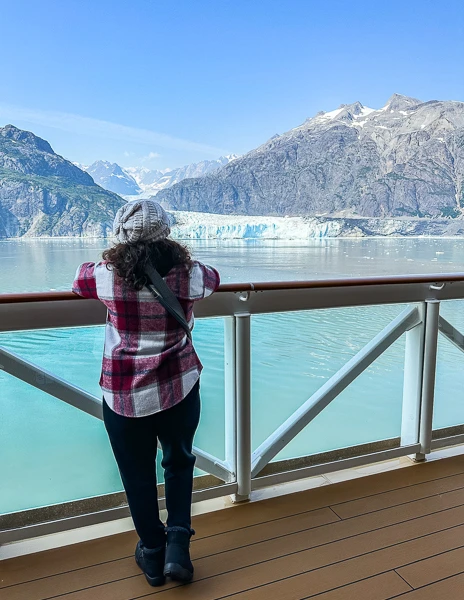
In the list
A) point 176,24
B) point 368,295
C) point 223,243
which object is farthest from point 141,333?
point 223,243

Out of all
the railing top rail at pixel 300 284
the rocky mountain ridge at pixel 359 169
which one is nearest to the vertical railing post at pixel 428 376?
the railing top rail at pixel 300 284

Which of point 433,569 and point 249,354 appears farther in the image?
point 249,354

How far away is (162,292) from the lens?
3.27ft

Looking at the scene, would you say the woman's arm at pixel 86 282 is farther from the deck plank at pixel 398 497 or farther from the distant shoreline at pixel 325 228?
the distant shoreline at pixel 325 228

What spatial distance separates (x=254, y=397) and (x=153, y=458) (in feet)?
1.82

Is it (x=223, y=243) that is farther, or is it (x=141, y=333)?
(x=223, y=243)

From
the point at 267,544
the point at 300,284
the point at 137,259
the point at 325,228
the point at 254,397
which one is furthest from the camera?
the point at 325,228

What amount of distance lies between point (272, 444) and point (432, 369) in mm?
727

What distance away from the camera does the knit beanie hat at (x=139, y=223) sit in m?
0.99

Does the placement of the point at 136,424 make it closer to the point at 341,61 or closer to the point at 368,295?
the point at 368,295

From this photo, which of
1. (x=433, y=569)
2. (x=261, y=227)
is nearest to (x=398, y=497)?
(x=433, y=569)

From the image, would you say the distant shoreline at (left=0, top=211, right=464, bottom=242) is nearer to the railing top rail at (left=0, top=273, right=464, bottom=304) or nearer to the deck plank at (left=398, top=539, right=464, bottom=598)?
the railing top rail at (left=0, top=273, right=464, bottom=304)

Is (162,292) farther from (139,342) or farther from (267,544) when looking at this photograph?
(267,544)

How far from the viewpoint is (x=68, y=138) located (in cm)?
2809
